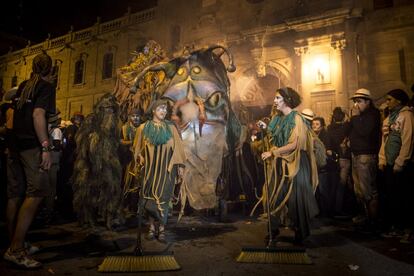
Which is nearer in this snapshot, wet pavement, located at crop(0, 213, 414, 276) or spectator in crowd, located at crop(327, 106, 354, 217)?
wet pavement, located at crop(0, 213, 414, 276)

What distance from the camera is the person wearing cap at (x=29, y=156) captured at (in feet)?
11.5

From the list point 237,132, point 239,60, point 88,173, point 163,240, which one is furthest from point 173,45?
point 163,240

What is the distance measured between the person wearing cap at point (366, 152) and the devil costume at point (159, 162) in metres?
3.16

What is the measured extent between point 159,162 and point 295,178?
2.06m

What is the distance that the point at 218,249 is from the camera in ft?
14.3

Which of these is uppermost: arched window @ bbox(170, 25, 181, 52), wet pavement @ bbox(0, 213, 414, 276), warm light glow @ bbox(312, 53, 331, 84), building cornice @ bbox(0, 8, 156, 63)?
building cornice @ bbox(0, 8, 156, 63)

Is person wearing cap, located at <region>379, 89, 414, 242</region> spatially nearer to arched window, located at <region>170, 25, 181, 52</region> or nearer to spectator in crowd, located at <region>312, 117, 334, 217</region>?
spectator in crowd, located at <region>312, 117, 334, 217</region>

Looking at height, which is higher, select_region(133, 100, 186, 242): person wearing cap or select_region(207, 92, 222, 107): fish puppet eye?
select_region(207, 92, 222, 107): fish puppet eye

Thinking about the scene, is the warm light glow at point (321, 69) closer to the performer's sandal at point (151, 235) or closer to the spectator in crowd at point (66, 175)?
the spectator in crowd at point (66, 175)

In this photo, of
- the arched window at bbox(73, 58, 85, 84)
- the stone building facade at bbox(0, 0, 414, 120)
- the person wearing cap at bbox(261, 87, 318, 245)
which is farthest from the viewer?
the arched window at bbox(73, 58, 85, 84)

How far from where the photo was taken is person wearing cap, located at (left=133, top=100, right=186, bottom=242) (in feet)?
15.6

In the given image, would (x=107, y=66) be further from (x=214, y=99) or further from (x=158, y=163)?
(x=158, y=163)

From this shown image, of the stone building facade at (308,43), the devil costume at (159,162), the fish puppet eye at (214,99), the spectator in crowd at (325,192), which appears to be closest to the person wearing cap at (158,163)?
the devil costume at (159,162)

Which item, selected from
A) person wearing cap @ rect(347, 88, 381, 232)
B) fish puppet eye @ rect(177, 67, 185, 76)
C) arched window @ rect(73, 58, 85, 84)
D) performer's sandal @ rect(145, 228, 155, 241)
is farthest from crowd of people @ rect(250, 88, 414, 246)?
arched window @ rect(73, 58, 85, 84)
